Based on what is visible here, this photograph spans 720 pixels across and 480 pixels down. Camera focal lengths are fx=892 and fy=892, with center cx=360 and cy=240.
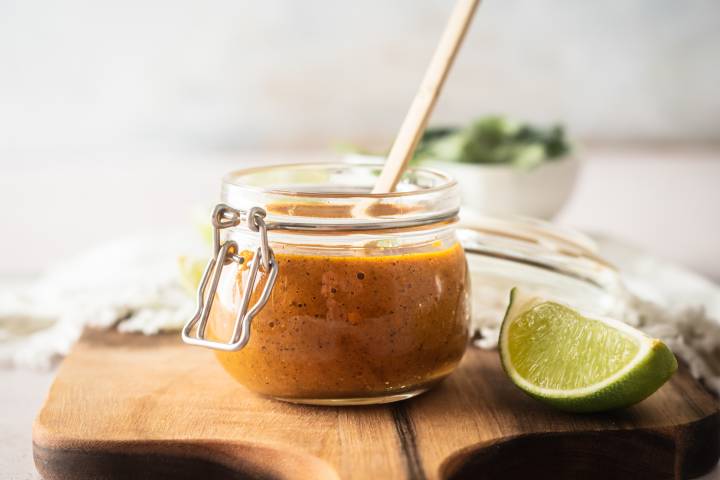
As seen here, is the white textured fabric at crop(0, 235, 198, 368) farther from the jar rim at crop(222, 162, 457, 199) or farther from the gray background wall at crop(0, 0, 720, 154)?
the gray background wall at crop(0, 0, 720, 154)

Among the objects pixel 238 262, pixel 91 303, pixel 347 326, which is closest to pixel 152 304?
pixel 91 303

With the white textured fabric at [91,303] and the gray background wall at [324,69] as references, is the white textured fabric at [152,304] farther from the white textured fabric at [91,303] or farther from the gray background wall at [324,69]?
the gray background wall at [324,69]

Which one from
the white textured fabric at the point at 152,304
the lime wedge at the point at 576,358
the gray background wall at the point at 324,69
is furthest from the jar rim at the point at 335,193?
the gray background wall at the point at 324,69

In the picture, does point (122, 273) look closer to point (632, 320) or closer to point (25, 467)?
point (25, 467)

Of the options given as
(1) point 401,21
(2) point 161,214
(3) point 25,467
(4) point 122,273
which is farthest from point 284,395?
(1) point 401,21

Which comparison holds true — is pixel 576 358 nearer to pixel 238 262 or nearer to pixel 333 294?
pixel 333 294
